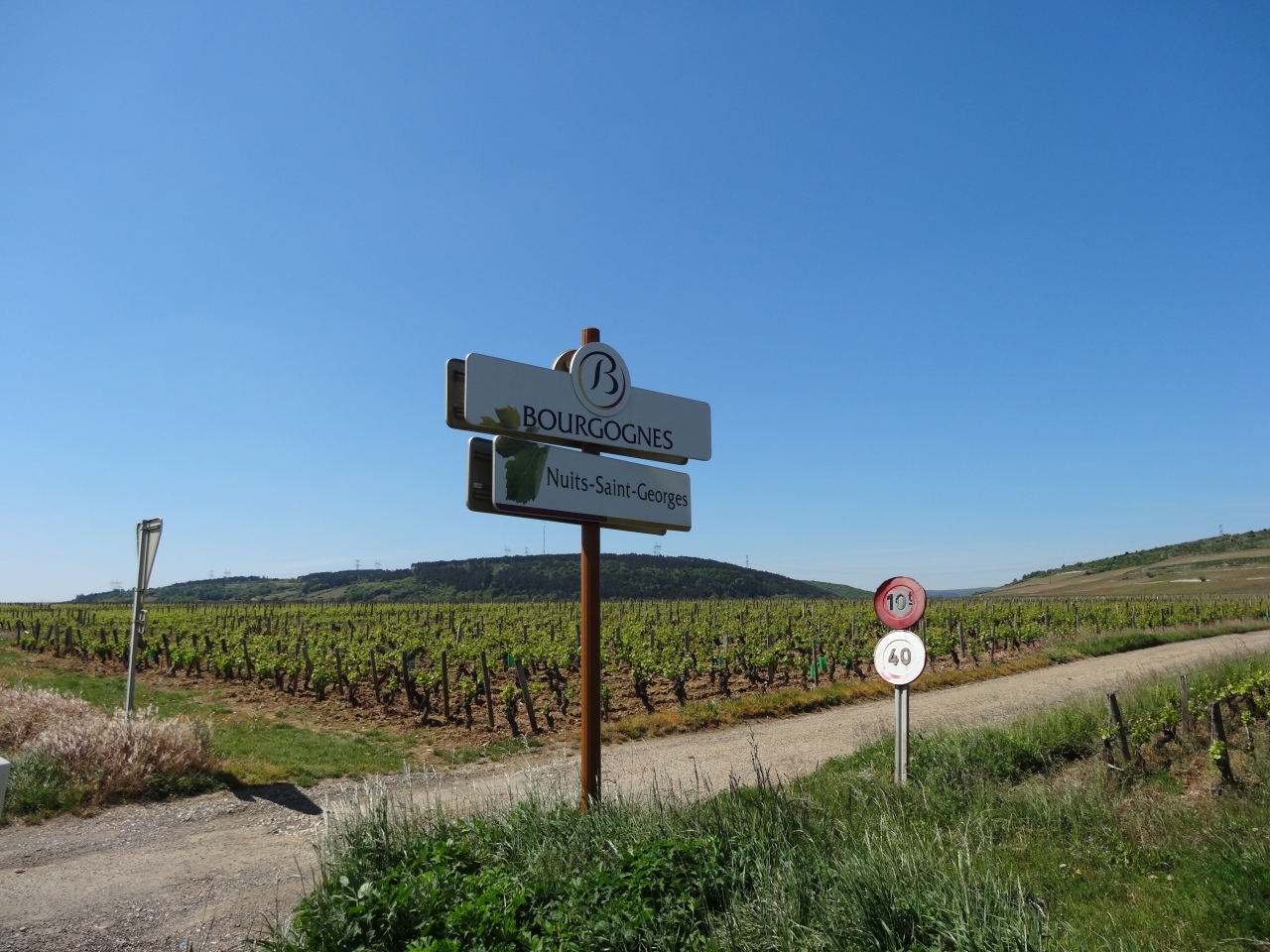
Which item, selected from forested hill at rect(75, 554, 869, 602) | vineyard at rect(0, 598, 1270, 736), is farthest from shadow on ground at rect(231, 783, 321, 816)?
forested hill at rect(75, 554, 869, 602)

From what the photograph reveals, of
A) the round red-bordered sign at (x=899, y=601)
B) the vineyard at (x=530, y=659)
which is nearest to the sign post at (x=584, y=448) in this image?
the round red-bordered sign at (x=899, y=601)

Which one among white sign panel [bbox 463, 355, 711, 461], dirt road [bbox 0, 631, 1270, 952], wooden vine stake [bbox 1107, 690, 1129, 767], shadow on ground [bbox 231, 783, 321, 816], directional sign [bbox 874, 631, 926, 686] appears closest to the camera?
dirt road [bbox 0, 631, 1270, 952]

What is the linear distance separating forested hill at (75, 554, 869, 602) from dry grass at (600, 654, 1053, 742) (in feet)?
299

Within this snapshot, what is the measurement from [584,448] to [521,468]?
0.72 metres

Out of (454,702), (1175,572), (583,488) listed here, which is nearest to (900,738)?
(583,488)

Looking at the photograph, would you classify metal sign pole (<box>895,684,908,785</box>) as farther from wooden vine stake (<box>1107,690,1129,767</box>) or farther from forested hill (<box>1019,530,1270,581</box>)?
forested hill (<box>1019,530,1270,581</box>)

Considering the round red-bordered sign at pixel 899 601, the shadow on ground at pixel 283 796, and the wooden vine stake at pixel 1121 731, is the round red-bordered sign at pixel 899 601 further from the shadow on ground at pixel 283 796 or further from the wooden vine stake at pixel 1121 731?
the shadow on ground at pixel 283 796

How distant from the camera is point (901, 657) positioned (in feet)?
22.9

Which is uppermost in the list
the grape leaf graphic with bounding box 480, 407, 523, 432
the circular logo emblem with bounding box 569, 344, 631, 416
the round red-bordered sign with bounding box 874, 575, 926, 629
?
the circular logo emblem with bounding box 569, 344, 631, 416

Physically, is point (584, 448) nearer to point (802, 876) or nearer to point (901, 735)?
point (802, 876)

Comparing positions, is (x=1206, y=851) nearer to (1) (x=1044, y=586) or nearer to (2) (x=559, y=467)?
(2) (x=559, y=467)

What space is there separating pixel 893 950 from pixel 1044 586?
13958 centimetres

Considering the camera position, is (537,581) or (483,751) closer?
(483,751)

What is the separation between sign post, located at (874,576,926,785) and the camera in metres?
6.81
